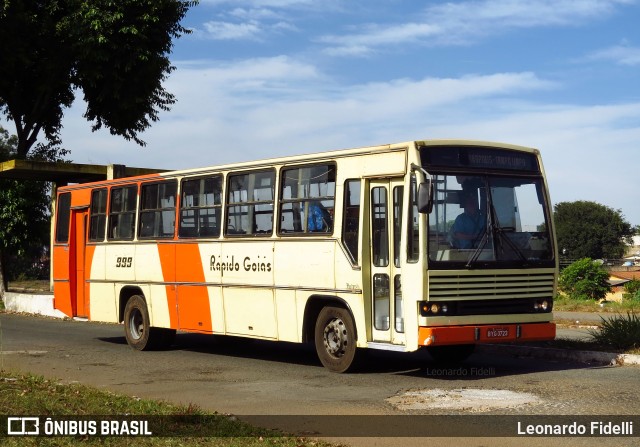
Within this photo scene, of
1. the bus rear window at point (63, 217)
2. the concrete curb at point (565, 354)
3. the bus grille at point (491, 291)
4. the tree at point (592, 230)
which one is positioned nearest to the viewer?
the bus grille at point (491, 291)

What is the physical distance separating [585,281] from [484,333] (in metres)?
28.8

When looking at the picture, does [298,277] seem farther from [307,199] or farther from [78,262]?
[78,262]

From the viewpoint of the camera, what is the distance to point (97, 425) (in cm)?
901

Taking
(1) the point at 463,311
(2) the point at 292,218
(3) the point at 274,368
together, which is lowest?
(3) the point at 274,368

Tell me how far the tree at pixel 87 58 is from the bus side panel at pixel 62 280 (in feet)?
50.3

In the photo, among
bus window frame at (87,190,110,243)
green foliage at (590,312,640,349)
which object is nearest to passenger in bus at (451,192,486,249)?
green foliage at (590,312,640,349)

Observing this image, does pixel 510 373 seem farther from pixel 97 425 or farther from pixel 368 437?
pixel 97 425

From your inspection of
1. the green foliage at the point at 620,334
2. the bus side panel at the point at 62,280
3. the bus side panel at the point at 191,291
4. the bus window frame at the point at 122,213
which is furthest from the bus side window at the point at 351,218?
the bus side panel at the point at 62,280

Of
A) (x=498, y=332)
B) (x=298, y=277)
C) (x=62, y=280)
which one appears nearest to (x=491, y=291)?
(x=498, y=332)

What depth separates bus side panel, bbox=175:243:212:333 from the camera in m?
16.4

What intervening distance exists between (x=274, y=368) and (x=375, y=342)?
2.38m

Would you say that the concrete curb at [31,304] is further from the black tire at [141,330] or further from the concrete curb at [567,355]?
the concrete curb at [567,355]

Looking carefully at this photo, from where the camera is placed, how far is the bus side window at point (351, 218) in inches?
525

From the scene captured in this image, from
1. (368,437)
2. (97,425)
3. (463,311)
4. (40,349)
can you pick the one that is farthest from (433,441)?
(40,349)
